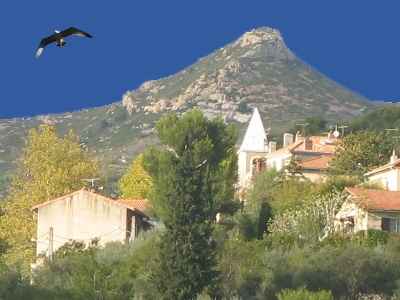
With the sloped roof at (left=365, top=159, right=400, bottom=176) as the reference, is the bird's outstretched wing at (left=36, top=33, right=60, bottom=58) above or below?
below

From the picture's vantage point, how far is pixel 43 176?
78.2 m

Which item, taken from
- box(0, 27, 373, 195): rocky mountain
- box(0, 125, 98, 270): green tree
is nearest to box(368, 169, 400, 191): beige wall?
box(0, 125, 98, 270): green tree

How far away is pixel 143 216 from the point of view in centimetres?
7056

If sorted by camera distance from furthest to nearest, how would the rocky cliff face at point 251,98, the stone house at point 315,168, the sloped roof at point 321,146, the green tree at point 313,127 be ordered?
the rocky cliff face at point 251,98 < the green tree at point 313,127 < the sloped roof at point 321,146 < the stone house at point 315,168

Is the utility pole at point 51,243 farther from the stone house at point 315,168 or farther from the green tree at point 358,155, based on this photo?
the stone house at point 315,168

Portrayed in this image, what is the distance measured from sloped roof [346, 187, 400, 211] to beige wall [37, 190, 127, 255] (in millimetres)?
13670

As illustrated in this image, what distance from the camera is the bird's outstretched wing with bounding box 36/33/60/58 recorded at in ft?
45.9

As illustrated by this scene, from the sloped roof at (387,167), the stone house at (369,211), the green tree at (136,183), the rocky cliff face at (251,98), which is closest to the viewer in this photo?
the stone house at (369,211)

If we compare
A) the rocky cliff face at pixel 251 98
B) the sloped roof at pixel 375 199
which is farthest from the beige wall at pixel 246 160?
the rocky cliff face at pixel 251 98

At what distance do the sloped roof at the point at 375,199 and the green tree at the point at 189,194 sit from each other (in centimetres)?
668

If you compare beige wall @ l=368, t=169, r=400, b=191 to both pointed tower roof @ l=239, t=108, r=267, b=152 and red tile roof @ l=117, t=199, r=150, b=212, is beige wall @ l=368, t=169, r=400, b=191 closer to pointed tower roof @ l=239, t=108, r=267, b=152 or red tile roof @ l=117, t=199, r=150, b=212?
red tile roof @ l=117, t=199, r=150, b=212

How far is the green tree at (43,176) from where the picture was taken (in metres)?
75.8

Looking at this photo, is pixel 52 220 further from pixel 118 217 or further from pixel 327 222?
pixel 327 222

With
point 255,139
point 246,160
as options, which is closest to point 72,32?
point 246,160
